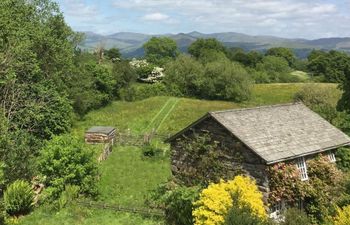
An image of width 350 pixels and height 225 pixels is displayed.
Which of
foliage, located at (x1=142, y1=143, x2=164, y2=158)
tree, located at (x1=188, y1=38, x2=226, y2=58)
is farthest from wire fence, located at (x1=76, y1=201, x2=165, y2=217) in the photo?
tree, located at (x1=188, y1=38, x2=226, y2=58)

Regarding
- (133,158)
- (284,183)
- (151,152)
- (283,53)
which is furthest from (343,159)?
Result: (283,53)

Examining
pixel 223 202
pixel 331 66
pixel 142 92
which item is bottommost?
pixel 142 92

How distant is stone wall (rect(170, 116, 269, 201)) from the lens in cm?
2261

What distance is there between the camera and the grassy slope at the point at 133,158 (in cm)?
2350

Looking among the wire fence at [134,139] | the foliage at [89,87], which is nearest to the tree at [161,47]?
the foliage at [89,87]

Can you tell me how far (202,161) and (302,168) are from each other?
19.0 feet

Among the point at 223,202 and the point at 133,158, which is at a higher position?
the point at 223,202

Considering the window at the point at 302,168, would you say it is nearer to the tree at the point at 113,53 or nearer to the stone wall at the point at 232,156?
the stone wall at the point at 232,156

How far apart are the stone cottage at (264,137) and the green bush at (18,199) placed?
892 cm

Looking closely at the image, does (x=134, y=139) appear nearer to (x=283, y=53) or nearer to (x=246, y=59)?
(x=246, y=59)

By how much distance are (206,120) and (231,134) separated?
2072 mm

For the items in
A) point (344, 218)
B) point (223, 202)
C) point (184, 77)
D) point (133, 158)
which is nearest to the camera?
point (344, 218)

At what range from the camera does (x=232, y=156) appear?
2372 cm

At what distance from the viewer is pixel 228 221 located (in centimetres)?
1628
